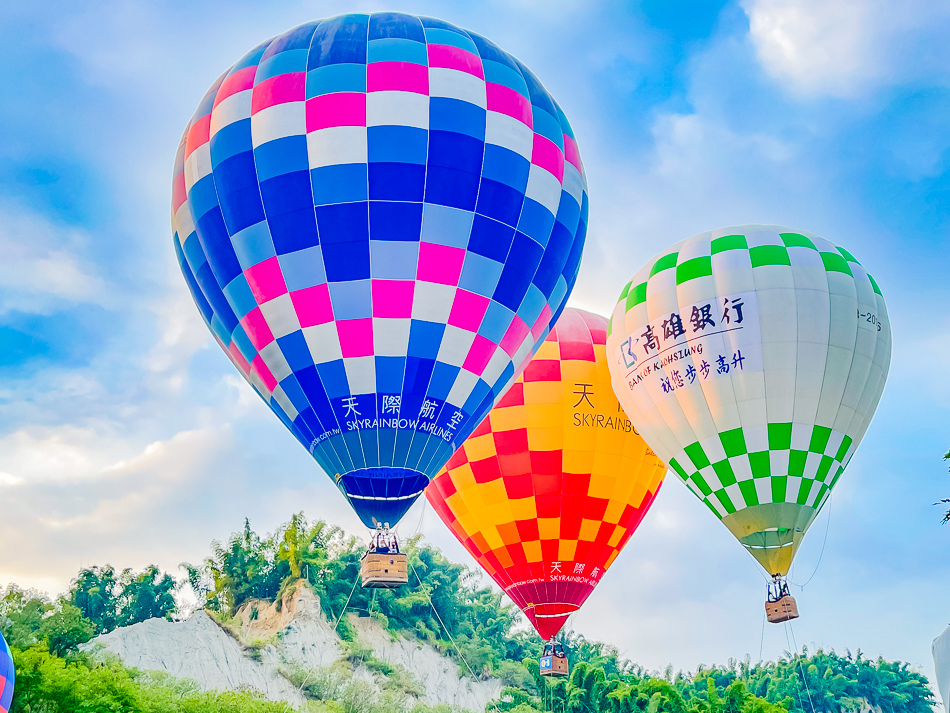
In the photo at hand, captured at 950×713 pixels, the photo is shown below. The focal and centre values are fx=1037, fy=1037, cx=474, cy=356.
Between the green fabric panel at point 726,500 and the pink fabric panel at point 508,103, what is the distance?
546cm

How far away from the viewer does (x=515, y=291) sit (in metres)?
11.2

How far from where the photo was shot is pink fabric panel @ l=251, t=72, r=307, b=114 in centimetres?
1084

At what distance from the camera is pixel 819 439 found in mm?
13383

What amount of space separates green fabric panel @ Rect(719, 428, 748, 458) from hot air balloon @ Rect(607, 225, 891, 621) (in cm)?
1

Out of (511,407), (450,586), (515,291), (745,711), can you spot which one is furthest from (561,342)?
(450,586)

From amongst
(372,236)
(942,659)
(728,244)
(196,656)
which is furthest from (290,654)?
(942,659)

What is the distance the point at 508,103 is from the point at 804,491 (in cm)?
623

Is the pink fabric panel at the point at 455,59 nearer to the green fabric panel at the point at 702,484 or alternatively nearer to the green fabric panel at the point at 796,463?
the green fabric panel at the point at 702,484

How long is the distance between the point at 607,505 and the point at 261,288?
6840mm

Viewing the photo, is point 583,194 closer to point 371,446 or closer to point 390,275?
point 390,275

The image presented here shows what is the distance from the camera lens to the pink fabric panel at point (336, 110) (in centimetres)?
1063

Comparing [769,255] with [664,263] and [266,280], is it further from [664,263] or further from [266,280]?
[266,280]

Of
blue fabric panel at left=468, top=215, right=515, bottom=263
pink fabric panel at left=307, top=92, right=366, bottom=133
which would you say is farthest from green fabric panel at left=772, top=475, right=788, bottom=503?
pink fabric panel at left=307, top=92, right=366, bottom=133

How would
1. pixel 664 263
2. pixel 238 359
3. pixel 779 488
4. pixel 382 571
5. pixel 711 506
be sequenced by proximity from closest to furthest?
pixel 382 571, pixel 238 359, pixel 779 488, pixel 711 506, pixel 664 263
